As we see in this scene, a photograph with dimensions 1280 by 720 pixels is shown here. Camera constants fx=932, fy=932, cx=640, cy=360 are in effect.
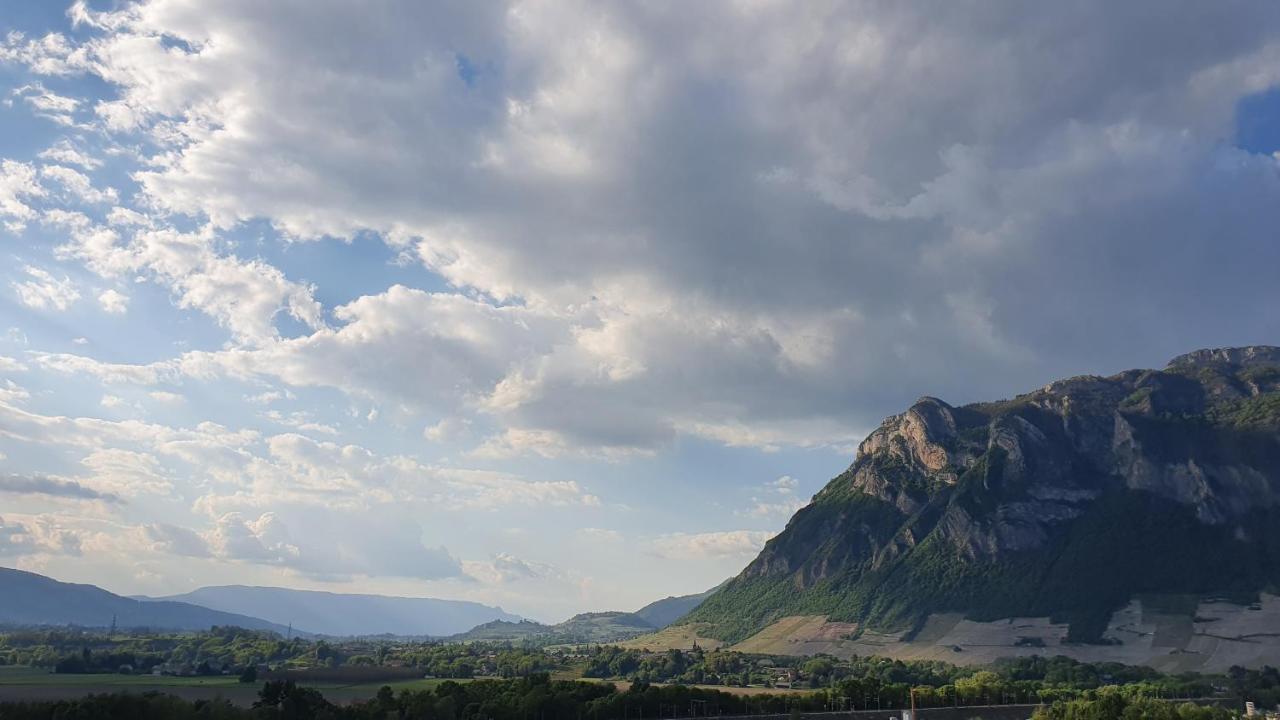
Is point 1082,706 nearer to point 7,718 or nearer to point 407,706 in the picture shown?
point 407,706

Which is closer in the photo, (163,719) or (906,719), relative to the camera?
(163,719)

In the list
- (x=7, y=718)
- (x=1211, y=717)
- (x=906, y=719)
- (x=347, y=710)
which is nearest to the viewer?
(x=7, y=718)

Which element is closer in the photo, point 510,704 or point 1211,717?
point 1211,717

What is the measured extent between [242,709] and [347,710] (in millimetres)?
19157

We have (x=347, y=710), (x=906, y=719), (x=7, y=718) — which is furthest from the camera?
(x=906, y=719)

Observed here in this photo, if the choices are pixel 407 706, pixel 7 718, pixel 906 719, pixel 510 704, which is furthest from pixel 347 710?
pixel 906 719

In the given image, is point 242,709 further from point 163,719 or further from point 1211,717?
point 1211,717

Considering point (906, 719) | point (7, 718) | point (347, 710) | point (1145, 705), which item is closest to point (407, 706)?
point (347, 710)

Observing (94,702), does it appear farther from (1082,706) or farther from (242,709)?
(1082,706)

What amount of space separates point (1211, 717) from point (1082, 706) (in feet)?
70.8

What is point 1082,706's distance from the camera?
172 metres

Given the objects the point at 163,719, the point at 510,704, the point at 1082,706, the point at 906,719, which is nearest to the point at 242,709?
the point at 163,719

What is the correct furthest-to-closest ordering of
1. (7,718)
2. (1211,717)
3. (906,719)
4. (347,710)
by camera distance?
(906,719) → (347,710) → (1211,717) → (7,718)

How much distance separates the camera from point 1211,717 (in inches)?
6614
